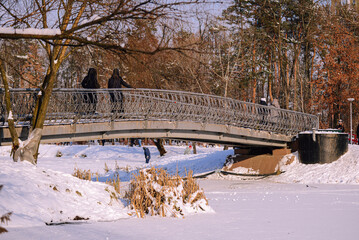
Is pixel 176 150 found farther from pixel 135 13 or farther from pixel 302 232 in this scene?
pixel 135 13

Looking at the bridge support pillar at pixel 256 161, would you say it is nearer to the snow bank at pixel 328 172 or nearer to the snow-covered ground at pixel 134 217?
the snow bank at pixel 328 172

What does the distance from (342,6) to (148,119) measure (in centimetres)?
2793

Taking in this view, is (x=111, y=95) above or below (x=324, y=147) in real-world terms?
above

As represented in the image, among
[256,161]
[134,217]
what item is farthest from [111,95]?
[256,161]

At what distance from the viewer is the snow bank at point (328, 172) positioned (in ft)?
59.5

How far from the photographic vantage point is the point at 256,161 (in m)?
21.6

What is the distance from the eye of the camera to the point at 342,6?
128ft

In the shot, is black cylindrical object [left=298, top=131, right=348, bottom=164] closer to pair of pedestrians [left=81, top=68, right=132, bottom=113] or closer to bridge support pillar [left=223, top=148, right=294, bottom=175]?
bridge support pillar [left=223, top=148, right=294, bottom=175]

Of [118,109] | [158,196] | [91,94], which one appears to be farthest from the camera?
[118,109]

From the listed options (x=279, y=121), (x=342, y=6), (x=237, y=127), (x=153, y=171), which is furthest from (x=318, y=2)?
(x=153, y=171)

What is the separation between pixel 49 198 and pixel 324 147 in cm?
1415

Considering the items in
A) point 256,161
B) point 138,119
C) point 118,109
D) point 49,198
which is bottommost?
point 256,161

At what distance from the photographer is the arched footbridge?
14164 millimetres

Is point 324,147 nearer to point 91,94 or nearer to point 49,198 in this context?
point 91,94
